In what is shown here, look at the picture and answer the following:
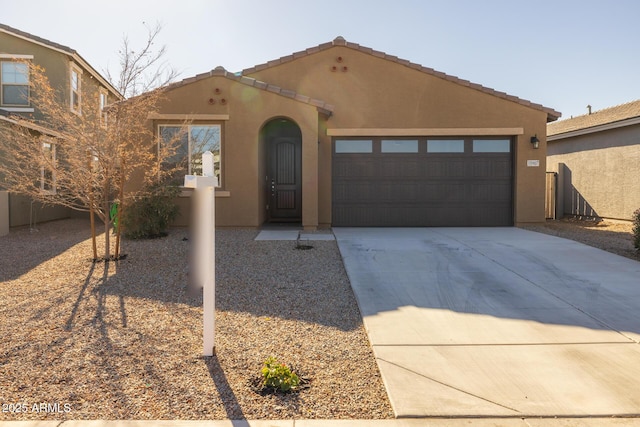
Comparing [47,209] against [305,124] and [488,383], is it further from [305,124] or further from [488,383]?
[488,383]

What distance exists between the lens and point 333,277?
6.91 meters

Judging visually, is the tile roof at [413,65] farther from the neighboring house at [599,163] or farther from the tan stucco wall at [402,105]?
the neighboring house at [599,163]

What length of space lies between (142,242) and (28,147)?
2838 mm

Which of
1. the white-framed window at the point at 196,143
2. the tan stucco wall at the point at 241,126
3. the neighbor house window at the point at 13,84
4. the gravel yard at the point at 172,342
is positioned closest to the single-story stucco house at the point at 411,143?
the tan stucco wall at the point at 241,126

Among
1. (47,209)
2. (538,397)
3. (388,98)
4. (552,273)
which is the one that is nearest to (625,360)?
(538,397)

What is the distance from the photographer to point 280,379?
3.45 m

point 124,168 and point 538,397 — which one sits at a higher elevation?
point 124,168

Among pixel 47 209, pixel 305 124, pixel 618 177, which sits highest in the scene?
pixel 305 124

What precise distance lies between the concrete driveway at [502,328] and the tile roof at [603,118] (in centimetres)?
790

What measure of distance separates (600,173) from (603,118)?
1929 mm

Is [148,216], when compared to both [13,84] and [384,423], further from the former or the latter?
[13,84]

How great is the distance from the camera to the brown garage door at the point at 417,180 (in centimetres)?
1278

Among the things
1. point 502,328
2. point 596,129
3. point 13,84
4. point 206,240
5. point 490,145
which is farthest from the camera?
point 596,129

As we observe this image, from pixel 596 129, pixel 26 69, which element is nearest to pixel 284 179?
pixel 26 69
